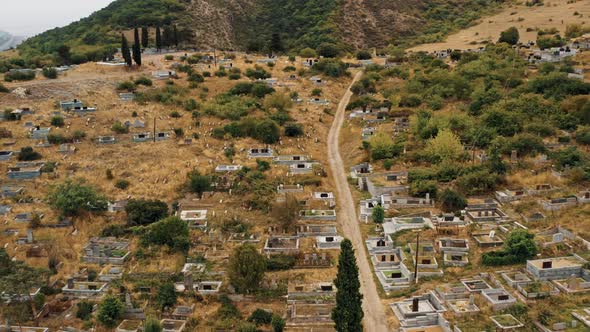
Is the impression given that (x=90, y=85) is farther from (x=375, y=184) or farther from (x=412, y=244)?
(x=412, y=244)

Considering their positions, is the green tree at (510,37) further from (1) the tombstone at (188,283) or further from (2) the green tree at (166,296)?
(2) the green tree at (166,296)

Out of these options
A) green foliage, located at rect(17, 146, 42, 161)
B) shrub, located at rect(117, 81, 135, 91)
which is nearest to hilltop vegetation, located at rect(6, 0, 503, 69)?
shrub, located at rect(117, 81, 135, 91)

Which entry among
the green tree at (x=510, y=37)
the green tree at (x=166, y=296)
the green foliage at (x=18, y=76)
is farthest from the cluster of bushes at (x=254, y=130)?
the green tree at (x=510, y=37)

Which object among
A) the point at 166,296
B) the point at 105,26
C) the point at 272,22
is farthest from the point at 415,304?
the point at 272,22

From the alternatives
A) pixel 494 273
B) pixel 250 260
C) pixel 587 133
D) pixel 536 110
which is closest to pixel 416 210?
pixel 494 273

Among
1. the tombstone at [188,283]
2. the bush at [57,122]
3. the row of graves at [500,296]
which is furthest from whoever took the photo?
the bush at [57,122]
